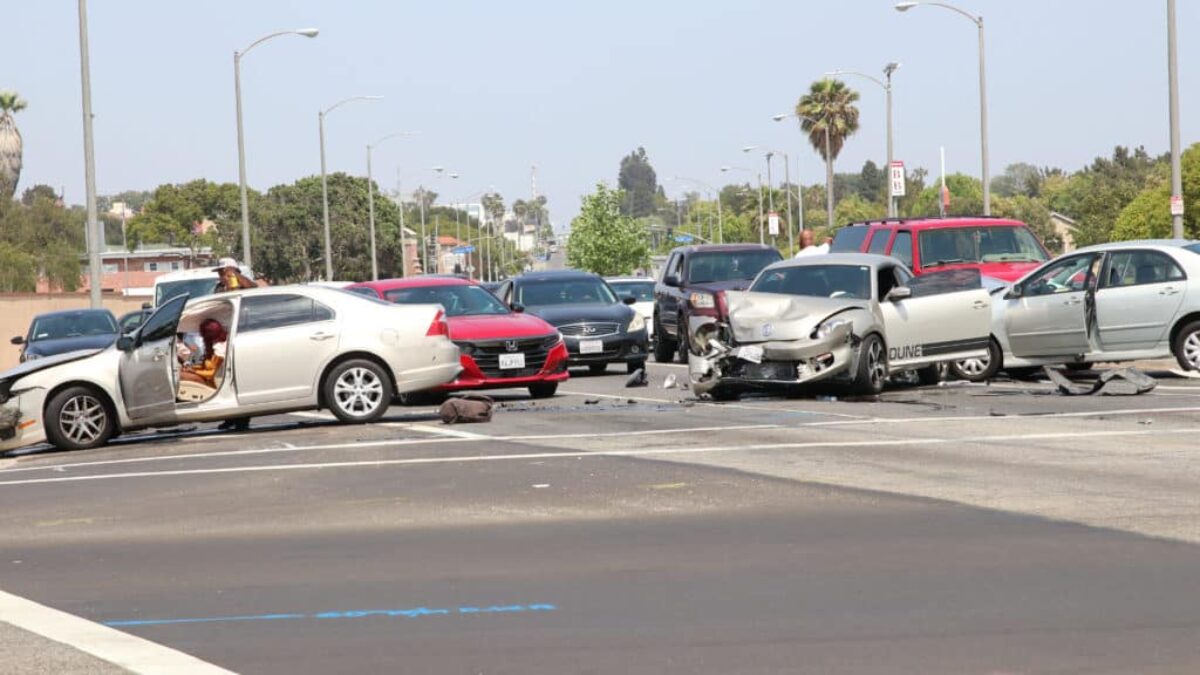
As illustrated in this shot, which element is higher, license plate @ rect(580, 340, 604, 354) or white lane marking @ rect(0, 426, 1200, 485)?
license plate @ rect(580, 340, 604, 354)

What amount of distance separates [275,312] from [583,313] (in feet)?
28.8

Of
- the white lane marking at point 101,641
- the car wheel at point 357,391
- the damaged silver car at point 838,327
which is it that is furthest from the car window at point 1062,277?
the white lane marking at point 101,641

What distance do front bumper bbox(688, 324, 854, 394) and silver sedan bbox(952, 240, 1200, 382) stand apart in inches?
114

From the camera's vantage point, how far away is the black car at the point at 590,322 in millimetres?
25641

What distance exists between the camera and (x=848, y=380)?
18766 mm

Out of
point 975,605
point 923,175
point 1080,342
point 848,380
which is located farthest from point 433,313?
point 923,175

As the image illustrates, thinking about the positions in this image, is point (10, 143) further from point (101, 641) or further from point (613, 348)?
point (101, 641)

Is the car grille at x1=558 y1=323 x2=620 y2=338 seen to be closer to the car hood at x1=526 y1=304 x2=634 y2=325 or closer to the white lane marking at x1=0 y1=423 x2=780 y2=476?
the car hood at x1=526 y1=304 x2=634 y2=325

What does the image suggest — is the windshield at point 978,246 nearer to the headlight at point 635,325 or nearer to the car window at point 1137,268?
the headlight at point 635,325

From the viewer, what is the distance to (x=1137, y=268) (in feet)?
67.9

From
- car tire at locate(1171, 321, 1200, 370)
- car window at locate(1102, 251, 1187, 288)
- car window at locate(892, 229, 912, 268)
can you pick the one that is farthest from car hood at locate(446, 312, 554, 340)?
car tire at locate(1171, 321, 1200, 370)

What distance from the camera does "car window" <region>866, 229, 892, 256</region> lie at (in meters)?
25.8

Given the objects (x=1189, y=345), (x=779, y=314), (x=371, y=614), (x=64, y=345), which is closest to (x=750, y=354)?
(x=779, y=314)

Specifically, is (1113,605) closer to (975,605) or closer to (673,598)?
(975,605)
